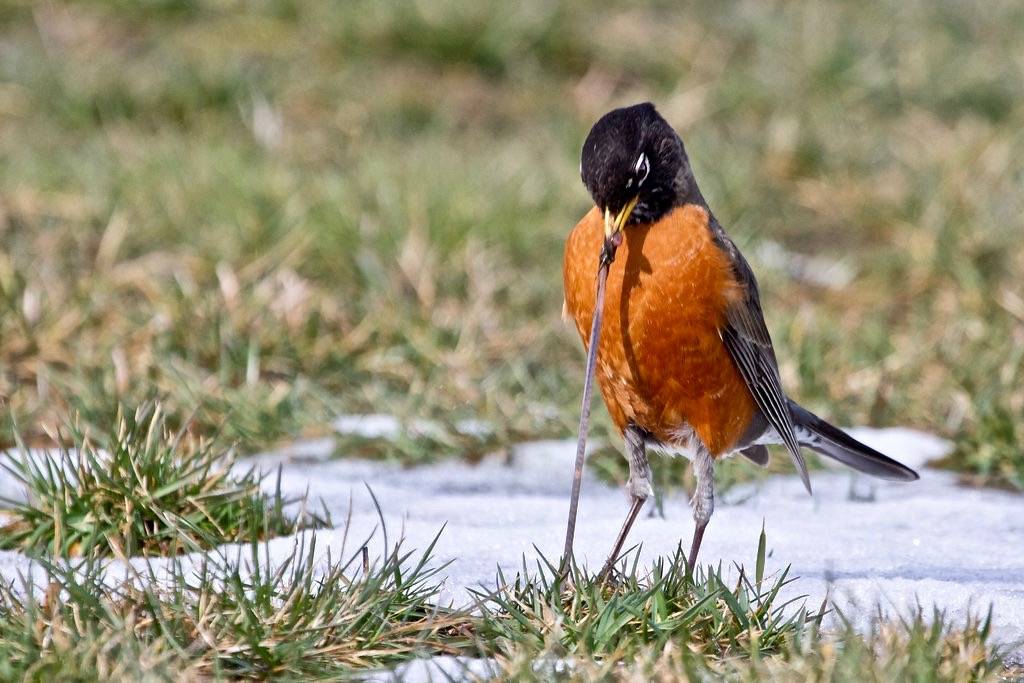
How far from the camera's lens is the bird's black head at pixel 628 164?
343 centimetres

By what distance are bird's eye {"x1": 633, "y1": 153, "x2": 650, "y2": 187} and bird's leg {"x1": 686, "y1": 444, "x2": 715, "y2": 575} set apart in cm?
83

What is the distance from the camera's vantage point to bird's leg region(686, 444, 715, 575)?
3672 millimetres

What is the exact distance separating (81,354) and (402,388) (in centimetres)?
121

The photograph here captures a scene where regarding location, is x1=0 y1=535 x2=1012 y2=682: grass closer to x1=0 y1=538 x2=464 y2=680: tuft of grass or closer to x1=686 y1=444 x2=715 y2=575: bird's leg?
x1=0 y1=538 x2=464 y2=680: tuft of grass

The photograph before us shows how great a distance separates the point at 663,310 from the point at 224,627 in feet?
4.67

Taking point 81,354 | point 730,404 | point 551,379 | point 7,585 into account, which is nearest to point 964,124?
point 551,379

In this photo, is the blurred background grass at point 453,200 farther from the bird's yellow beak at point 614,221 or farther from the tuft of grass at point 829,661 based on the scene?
the tuft of grass at point 829,661

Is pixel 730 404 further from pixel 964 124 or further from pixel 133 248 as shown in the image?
pixel 964 124

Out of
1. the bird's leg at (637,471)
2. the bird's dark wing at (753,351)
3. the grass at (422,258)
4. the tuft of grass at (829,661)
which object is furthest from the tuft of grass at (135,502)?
the bird's dark wing at (753,351)

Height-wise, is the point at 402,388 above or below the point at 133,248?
below

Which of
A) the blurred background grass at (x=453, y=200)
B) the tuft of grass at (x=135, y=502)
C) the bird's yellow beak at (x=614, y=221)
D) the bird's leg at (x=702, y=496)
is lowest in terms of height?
the tuft of grass at (x=135, y=502)

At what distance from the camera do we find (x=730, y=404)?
3.92 m

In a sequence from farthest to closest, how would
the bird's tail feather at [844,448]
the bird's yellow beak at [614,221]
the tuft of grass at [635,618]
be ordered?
the bird's tail feather at [844,448], the bird's yellow beak at [614,221], the tuft of grass at [635,618]

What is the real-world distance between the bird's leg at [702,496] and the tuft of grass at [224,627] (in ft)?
2.73
